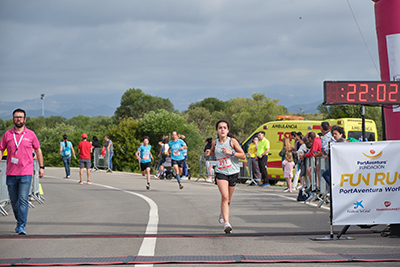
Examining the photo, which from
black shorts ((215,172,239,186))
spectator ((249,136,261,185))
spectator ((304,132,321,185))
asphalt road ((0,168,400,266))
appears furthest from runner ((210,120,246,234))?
spectator ((249,136,261,185))

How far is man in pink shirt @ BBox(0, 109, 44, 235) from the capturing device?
856cm

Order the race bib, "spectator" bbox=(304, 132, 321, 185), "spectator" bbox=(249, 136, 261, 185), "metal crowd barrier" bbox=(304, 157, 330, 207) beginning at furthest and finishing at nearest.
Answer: "spectator" bbox=(249, 136, 261, 185), "spectator" bbox=(304, 132, 321, 185), "metal crowd barrier" bbox=(304, 157, 330, 207), the race bib

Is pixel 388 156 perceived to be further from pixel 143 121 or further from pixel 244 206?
pixel 143 121

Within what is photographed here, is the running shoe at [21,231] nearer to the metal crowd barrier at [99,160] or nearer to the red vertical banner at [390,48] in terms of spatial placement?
the red vertical banner at [390,48]

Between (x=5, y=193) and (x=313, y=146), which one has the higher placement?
(x=313, y=146)

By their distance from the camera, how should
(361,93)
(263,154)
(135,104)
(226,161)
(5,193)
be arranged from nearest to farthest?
(361,93) < (226,161) < (5,193) < (263,154) < (135,104)

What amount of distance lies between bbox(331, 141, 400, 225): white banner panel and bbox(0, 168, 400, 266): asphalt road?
0.40 m

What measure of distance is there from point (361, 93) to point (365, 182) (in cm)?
151

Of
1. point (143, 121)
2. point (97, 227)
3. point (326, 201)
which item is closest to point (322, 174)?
point (326, 201)

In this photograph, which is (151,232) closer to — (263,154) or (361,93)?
(361,93)

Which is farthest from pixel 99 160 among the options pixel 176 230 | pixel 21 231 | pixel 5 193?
pixel 176 230

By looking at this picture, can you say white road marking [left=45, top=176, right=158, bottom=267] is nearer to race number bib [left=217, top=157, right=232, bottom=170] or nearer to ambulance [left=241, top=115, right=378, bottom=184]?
race number bib [left=217, top=157, right=232, bottom=170]

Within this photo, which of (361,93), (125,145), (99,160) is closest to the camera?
(361,93)

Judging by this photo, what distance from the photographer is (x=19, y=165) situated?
28.3 feet
